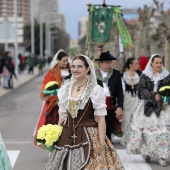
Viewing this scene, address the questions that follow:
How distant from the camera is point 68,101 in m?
5.93

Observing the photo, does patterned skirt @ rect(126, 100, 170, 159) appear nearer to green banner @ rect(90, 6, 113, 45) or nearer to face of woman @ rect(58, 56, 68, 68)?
face of woman @ rect(58, 56, 68, 68)

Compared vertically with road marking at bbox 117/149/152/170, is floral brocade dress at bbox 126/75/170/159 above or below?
above

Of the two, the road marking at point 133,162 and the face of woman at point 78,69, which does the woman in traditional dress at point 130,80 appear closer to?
the road marking at point 133,162

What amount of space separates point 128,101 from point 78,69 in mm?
4831

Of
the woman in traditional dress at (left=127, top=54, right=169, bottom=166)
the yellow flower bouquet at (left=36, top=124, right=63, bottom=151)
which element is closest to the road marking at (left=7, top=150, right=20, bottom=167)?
the woman in traditional dress at (left=127, top=54, right=169, bottom=166)

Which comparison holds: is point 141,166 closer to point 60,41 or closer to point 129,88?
point 129,88

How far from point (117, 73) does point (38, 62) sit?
4036 cm

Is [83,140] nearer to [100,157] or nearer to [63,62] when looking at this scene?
[100,157]

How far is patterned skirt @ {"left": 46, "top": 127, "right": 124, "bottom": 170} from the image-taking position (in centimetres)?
562

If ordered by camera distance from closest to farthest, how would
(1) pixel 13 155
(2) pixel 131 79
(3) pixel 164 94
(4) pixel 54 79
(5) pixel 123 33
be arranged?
1. (3) pixel 164 94
2. (4) pixel 54 79
3. (1) pixel 13 155
4. (5) pixel 123 33
5. (2) pixel 131 79

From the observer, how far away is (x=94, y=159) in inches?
223

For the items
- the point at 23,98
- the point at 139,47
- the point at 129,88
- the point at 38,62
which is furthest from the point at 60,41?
the point at 129,88

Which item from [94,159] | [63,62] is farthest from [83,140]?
[63,62]

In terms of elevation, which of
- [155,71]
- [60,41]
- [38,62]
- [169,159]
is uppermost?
[155,71]
